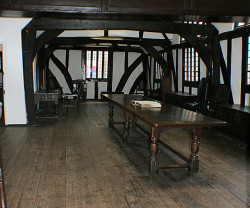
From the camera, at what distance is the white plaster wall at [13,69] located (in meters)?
6.60

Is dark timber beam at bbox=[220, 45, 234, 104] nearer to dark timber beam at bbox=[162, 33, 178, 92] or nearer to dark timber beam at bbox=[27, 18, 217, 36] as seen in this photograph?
dark timber beam at bbox=[27, 18, 217, 36]

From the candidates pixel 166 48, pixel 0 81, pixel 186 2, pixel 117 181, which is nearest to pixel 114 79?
pixel 166 48

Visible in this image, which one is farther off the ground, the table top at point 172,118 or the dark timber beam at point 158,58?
the dark timber beam at point 158,58

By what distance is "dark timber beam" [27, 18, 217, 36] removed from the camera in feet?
21.9

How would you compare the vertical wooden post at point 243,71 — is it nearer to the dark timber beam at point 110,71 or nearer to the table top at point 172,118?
the table top at point 172,118

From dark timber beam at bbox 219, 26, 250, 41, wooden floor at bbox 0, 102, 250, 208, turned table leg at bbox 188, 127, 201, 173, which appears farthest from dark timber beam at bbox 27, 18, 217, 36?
turned table leg at bbox 188, 127, 201, 173

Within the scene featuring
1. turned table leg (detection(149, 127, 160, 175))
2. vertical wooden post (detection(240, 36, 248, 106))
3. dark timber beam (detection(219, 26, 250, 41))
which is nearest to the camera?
turned table leg (detection(149, 127, 160, 175))

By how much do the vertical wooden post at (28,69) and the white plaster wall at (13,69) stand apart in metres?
0.09

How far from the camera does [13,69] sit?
674cm

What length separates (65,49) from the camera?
44.0 feet

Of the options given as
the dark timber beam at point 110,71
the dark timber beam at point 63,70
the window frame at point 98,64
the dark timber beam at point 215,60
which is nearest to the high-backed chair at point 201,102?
the dark timber beam at point 215,60

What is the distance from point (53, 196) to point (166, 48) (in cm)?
875

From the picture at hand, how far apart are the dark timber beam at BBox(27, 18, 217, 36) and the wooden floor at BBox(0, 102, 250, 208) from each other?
2.52 metres

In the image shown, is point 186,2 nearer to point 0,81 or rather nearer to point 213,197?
point 213,197
